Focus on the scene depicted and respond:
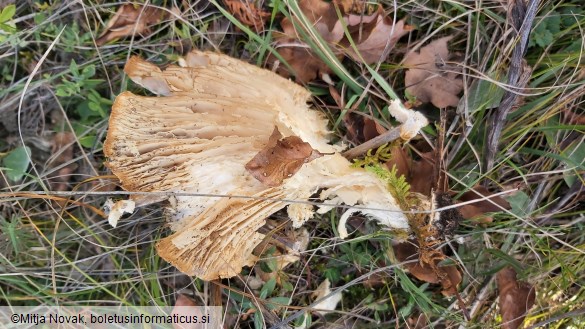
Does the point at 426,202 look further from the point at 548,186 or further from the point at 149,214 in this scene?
the point at 149,214

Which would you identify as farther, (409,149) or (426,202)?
(409,149)

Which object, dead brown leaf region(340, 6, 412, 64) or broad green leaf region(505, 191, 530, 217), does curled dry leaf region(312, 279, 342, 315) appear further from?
dead brown leaf region(340, 6, 412, 64)

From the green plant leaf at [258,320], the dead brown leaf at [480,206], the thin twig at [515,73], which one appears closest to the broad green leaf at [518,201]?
the dead brown leaf at [480,206]

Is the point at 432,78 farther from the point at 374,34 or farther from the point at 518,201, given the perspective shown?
the point at 518,201

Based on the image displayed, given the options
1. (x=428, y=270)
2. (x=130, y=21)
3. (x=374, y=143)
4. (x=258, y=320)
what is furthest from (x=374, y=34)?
(x=258, y=320)

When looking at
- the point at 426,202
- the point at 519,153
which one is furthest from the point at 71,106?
the point at 519,153
